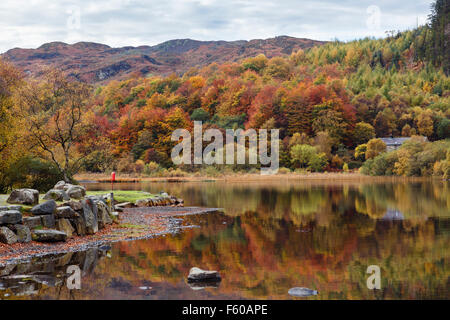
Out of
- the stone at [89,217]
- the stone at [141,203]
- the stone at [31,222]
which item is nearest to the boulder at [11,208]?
the stone at [31,222]

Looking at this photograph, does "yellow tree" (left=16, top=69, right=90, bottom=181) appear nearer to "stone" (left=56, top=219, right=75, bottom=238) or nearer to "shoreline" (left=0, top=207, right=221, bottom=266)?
"shoreline" (left=0, top=207, right=221, bottom=266)

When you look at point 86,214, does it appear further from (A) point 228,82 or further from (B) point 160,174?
(A) point 228,82

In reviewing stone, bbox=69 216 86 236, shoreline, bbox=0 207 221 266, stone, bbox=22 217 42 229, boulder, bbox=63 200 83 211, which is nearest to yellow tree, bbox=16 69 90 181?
shoreline, bbox=0 207 221 266

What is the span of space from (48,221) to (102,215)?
3.20 metres

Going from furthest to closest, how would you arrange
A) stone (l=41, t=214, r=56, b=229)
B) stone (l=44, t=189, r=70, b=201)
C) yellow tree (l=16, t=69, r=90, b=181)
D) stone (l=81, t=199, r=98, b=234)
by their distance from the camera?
yellow tree (l=16, t=69, r=90, b=181), stone (l=44, t=189, r=70, b=201), stone (l=81, t=199, r=98, b=234), stone (l=41, t=214, r=56, b=229)

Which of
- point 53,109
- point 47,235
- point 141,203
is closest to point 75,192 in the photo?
point 47,235

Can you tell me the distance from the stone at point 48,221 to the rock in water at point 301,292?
369 inches

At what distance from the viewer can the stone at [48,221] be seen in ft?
50.9

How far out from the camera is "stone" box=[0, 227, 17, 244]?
13.9 m

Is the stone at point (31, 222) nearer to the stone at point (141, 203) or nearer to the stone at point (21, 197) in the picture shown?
the stone at point (21, 197)

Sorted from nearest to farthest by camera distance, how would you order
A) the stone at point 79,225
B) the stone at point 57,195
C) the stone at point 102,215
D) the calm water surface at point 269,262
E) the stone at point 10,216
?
the calm water surface at point 269,262
the stone at point 10,216
the stone at point 79,225
the stone at point 57,195
the stone at point 102,215

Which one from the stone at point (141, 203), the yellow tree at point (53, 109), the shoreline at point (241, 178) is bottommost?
the shoreline at point (241, 178)

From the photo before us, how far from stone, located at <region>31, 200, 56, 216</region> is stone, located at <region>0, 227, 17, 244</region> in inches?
51.8
